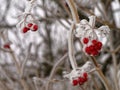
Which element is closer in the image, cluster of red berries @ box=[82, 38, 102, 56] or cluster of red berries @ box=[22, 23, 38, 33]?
cluster of red berries @ box=[82, 38, 102, 56]

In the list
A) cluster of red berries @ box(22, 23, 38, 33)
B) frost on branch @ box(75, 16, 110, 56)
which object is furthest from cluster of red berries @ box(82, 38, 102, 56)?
cluster of red berries @ box(22, 23, 38, 33)

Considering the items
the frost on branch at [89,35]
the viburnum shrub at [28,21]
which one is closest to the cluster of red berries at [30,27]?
the viburnum shrub at [28,21]

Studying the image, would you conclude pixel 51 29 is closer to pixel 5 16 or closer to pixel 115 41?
pixel 5 16

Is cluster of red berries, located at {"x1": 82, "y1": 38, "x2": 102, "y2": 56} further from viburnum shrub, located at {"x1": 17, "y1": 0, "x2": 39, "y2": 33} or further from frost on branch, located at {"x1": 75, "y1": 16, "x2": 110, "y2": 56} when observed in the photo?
viburnum shrub, located at {"x1": 17, "y1": 0, "x2": 39, "y2": 33}

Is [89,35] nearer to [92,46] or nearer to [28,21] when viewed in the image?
[92,46]

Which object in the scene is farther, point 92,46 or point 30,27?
point 30,27

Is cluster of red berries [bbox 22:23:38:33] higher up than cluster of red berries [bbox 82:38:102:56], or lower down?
higher up

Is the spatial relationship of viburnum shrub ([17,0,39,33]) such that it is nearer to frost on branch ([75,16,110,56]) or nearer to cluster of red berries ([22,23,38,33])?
cluster of red berries ([22,23,38,33])

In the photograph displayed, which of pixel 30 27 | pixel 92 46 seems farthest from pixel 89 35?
pixel 30 27

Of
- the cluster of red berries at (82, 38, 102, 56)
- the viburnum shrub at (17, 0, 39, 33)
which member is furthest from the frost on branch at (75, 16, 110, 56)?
the viburnum shrub at (17, 0, 39, 33)

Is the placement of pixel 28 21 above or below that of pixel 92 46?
above

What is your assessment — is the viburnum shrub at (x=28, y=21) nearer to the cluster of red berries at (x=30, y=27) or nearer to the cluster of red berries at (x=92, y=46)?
the cluster of red berries at (x=30, y=27)

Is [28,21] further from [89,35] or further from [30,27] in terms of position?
[89,35]
